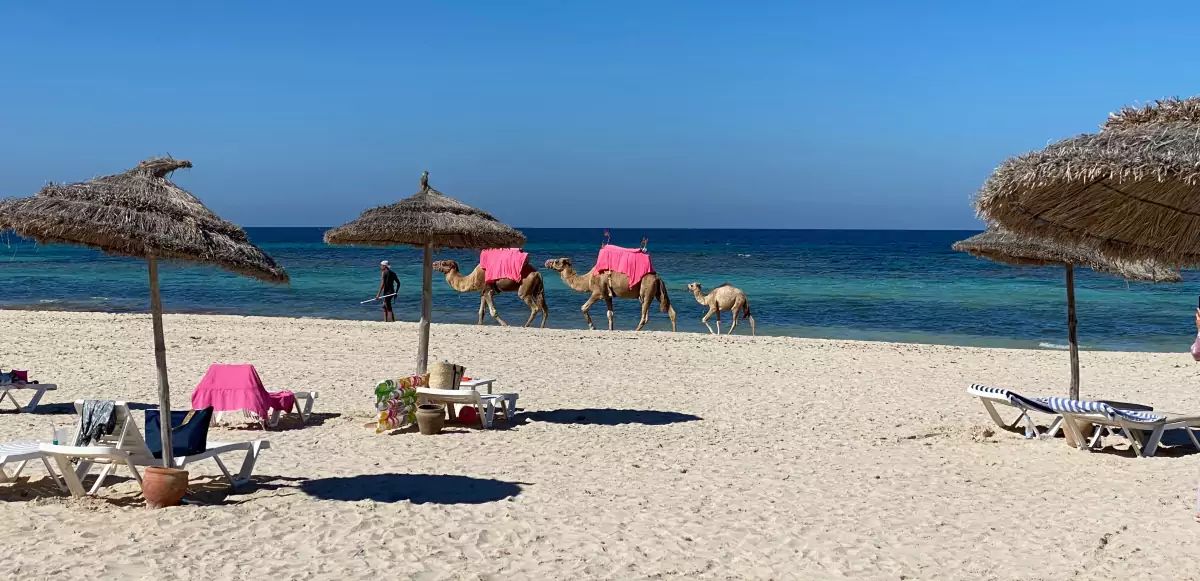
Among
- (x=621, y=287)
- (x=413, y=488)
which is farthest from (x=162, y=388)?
(x=621, y=287)

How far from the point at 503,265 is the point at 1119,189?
53.8ft

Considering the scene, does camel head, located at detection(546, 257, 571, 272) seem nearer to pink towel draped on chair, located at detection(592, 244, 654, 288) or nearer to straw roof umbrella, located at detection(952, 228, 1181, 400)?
pink towel draped on chair, located at detection(592, 244, 654, 288)

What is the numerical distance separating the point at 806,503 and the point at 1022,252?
453 cm

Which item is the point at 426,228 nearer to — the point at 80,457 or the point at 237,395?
the point at 237,395

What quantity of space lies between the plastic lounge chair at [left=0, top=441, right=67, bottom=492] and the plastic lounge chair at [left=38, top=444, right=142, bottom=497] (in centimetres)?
5

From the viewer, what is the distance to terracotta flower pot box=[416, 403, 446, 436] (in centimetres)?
887

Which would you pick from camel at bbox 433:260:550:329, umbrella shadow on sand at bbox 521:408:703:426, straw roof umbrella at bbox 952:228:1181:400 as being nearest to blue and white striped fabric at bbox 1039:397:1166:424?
straw roof umbrella at bbox 952:228:1181:400

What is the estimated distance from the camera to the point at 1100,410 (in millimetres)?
8508

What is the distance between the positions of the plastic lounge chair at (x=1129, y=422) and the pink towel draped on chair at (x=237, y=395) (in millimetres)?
6763

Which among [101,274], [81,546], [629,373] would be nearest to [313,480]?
[81,546]

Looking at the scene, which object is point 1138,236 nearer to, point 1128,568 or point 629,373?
point 1128,568

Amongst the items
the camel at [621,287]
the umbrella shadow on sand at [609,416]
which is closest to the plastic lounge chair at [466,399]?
the umbrella shadow on sand at [609,416]

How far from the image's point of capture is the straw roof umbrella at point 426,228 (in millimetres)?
9727

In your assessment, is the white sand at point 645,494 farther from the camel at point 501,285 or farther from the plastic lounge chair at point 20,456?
the camel at point 501,285
